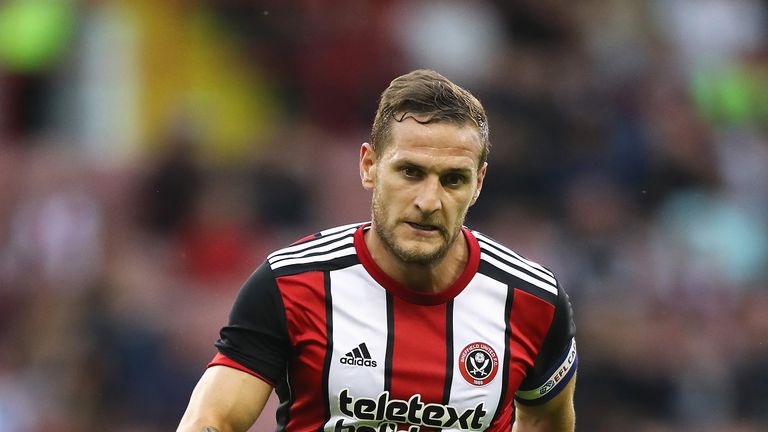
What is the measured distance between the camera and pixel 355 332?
4785mm

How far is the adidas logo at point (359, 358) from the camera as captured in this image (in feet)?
15.5

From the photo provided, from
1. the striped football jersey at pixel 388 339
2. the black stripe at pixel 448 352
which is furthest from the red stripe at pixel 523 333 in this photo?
the black stripe at pixel 448 352

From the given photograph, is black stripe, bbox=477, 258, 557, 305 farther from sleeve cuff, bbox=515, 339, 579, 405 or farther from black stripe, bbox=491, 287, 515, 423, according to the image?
sleeve cuff, bbox=515, 339, 579, 405

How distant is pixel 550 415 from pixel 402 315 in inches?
31.6

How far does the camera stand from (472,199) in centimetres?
480

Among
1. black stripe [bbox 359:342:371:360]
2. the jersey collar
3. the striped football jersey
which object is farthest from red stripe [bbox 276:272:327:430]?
the jersey collar

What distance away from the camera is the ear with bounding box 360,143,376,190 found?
4.82 metres

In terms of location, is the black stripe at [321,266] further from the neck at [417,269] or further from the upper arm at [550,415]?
the upper arm at [550,415]

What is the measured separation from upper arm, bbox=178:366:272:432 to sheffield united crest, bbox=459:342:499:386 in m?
0.73

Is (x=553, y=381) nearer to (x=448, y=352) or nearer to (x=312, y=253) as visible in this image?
(x=448, y=352)

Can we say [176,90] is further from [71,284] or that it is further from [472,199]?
[472,199]

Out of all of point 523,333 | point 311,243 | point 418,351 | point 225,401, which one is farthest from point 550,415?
point 225,401

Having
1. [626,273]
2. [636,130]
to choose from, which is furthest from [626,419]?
[636,130]

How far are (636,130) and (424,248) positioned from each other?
7.19 metres
